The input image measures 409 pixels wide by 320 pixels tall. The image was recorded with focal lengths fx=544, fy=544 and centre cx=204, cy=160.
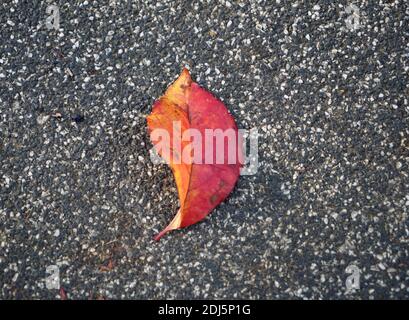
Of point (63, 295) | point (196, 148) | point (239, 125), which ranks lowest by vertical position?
point (63, 295)

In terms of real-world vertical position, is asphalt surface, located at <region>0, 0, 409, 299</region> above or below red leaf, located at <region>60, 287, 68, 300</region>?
above

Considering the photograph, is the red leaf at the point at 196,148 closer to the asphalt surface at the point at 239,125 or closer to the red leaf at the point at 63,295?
the asphalt surface at the point at 239,125

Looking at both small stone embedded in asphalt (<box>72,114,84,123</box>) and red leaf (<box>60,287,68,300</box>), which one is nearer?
red leaf (<box>60,287,68,300</box>)

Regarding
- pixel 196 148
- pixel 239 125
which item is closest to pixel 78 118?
pixel 196 148

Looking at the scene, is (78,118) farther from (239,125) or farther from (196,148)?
(239,125)

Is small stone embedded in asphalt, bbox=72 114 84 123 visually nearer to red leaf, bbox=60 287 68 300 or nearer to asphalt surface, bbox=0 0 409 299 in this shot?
asphalt surface, bbox=0 0 409 299

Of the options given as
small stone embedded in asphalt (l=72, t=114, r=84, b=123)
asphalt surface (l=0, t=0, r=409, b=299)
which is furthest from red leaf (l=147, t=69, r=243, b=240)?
small stone embedded in asphalt (l=72, t=114, r=84, b=123)

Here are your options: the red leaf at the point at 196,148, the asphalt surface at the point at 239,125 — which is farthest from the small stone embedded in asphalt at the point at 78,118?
the red leaf at the point at 196,148

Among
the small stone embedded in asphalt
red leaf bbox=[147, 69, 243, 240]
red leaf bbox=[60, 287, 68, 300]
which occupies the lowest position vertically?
red leaf bbox=[60, 287, 68, 300]
